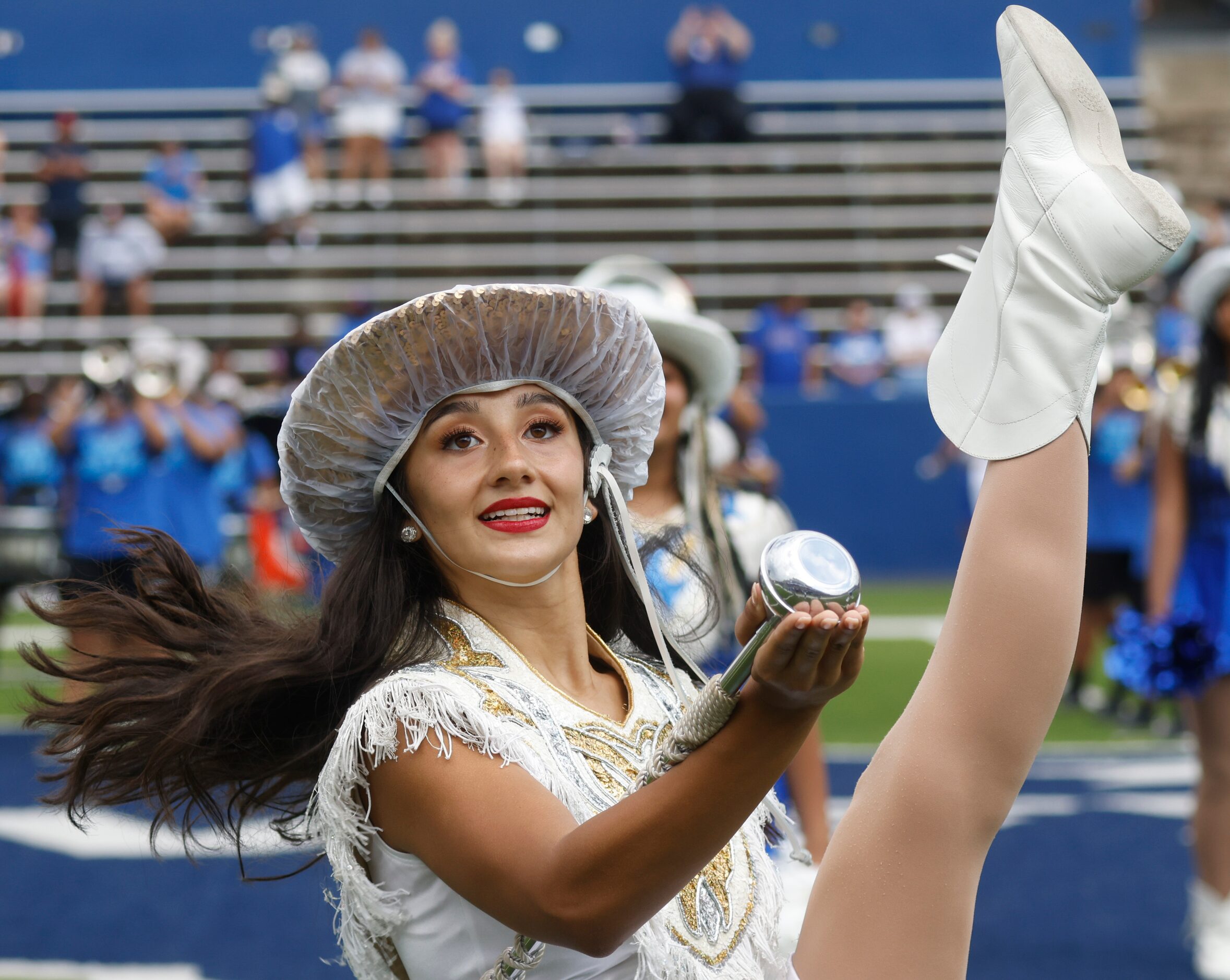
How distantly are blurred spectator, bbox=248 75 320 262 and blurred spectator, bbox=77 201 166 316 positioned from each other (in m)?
1.31

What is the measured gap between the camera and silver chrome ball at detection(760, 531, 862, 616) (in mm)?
1484

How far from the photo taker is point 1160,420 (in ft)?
14.6

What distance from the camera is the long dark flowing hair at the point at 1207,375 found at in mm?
4270

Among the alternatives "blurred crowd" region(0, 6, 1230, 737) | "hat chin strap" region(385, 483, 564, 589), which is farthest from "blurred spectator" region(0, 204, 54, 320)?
"hat chin strap" region(385, 483, 564, 589)

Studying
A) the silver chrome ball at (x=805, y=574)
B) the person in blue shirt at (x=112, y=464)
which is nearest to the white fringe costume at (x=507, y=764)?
→ the silver chrome ball at (x=805, y=574)

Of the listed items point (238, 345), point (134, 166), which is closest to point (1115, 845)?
point (238, 345)

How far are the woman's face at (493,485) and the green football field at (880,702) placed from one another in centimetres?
506

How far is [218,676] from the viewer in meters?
2.08

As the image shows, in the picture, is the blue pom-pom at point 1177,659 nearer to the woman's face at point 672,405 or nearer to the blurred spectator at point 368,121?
the woman's face at point 672,405

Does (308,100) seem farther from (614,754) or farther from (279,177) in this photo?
(614,754)

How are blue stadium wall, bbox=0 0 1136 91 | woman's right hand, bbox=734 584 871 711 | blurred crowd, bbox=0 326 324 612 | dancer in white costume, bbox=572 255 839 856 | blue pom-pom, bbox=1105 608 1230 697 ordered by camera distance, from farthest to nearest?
blue stadium wall, bbox=0 0 1136 91
blurred crowd, bbox=0 326 324 612
blue pom-pom, bbox=1105 608 1230 697
dancer in white costume, bbox=572 255 839 856
woman's right hand, bbox=734 584 871 711

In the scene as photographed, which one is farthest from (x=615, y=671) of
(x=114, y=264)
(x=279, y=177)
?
(x=279, y=177)

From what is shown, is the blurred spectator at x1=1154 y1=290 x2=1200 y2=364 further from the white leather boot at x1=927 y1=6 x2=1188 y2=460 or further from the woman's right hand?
the woman's right hand

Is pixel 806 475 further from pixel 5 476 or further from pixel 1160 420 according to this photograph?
pixel 1160 420
